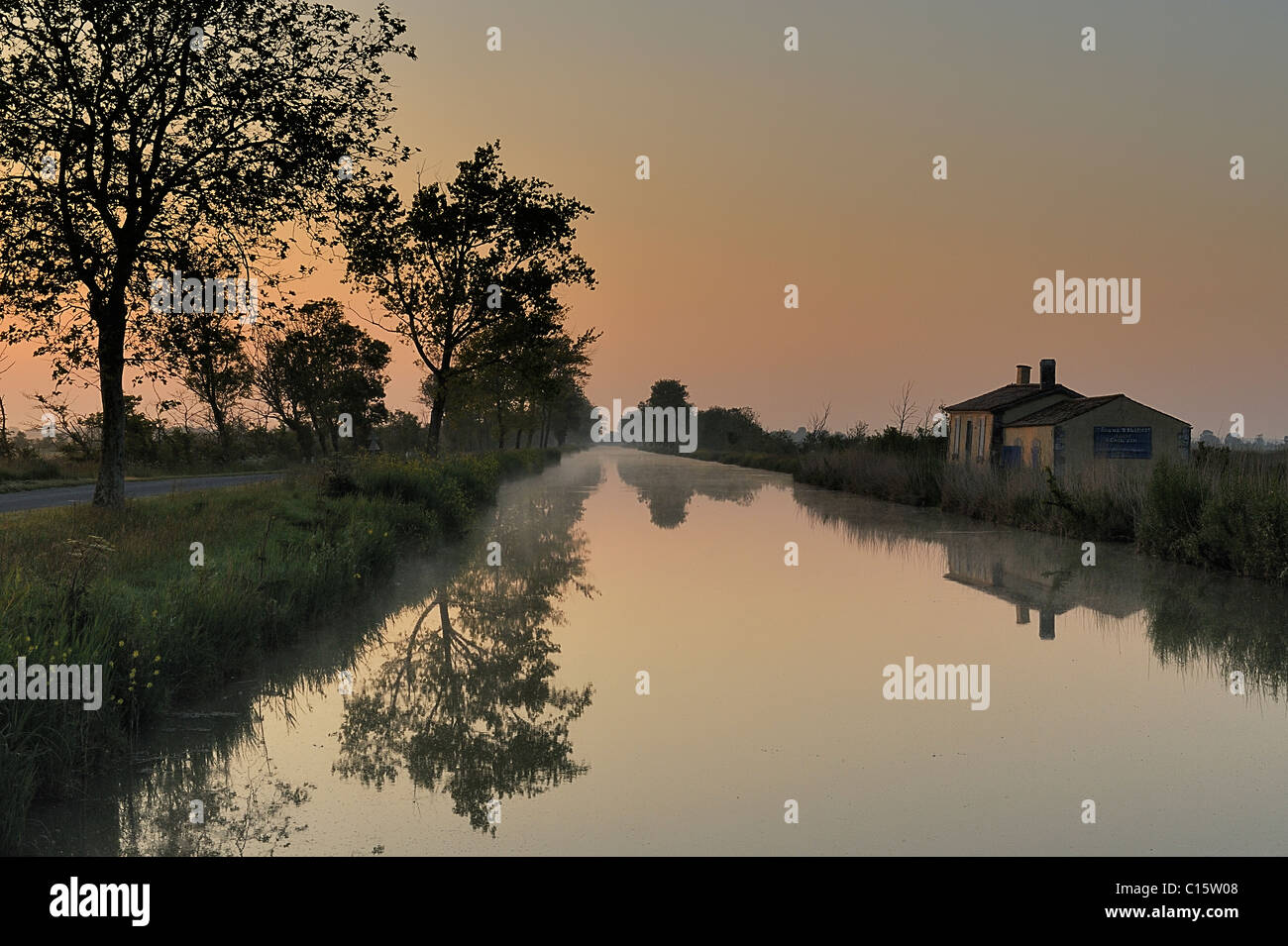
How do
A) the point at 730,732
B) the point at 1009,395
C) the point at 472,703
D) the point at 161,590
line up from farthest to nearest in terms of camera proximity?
the point at 1009,395
the point at 161,590
the point at 472,703
the point at 730,732

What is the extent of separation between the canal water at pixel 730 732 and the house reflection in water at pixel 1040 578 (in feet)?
0.46

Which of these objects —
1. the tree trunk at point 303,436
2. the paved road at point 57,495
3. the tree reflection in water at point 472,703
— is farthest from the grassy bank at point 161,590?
the tree trunk at point 303,436

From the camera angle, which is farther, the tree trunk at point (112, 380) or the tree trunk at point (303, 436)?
the tree trunk at point (303, 436)

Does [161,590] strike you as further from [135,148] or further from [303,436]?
[303,436]

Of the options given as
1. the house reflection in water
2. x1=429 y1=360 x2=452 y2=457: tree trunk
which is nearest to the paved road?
x1=429 y1=360 x2=452 y2=457: tree trunk

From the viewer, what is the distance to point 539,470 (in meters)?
64.1

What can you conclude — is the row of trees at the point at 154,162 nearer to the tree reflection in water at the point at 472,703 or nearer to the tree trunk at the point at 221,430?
the tree reflection in water at the point at 472,703

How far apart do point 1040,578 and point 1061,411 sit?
75.6ft

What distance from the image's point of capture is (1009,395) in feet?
137

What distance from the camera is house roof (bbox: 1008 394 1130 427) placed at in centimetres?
3428

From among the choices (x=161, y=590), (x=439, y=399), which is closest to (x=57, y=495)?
(x=439, y=399)

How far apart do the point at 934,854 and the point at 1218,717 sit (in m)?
4.23

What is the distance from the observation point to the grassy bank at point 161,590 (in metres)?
6.09
